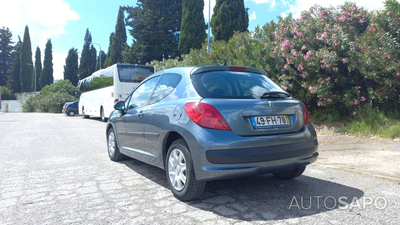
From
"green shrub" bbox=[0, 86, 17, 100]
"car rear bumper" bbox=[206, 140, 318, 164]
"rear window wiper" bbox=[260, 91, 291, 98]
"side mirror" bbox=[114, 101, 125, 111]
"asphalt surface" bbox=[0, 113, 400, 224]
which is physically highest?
"green shrub" bbox=[0, 86, 17, 100]

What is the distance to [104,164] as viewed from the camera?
583cm

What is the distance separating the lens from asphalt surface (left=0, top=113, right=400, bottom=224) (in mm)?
3137

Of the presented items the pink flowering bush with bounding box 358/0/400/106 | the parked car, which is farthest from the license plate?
the parked car

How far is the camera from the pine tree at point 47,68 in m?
71.5

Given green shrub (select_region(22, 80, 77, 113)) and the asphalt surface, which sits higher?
green shrub (select_region(22, 80, 77, 113))

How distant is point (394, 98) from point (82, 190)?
836 cm

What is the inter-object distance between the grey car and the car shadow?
255 mm

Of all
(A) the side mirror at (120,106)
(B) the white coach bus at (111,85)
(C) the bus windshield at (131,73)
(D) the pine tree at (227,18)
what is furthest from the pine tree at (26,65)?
(A) the side mirror at (120,106)

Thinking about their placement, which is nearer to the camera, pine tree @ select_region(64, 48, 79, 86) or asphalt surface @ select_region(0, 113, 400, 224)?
asphalt surface @ select_region(0, 113, 400, 224)

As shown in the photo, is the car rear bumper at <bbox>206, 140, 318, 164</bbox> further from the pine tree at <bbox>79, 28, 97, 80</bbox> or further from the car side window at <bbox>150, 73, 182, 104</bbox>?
the pine tree at <bbox>79, 28, 97, 80</bbox>

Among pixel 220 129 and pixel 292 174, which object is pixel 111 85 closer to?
pixel 292 174

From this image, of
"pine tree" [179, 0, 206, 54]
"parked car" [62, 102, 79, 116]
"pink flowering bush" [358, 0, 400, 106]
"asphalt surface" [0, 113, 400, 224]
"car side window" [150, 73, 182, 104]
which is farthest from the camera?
"pine tree" [179, 0, 206, 54]

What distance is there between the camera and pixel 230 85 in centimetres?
387

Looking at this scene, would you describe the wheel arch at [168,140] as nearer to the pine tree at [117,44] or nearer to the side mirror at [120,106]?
the side mirror at [120,106]
